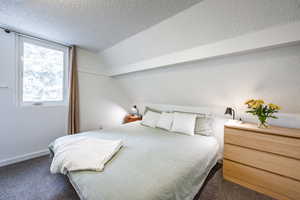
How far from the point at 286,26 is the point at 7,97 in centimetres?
388

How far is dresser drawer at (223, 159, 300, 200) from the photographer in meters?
1.30

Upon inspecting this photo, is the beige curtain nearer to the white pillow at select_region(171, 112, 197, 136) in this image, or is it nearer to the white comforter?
the white comforter

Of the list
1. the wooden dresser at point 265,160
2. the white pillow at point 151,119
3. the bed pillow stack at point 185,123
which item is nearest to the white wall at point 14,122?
the white pillow at point 151,119

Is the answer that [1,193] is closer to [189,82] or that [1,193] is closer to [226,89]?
[189,82]

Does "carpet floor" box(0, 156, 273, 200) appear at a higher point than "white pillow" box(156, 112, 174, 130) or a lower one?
lower

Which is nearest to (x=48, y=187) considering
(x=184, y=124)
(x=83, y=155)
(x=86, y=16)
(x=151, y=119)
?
(x=83, y=155)

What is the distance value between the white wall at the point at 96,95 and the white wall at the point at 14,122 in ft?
2.33

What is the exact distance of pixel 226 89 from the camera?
2.00 meters

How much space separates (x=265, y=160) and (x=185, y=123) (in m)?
1.13

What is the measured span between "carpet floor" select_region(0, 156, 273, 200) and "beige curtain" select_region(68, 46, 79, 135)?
0.87m

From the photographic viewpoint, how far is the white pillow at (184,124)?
2.17 meters

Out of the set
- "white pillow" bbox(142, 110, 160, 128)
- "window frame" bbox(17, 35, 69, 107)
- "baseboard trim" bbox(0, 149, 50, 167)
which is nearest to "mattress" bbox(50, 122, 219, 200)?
"white pillow" bbox(142, 110, 160, 128)

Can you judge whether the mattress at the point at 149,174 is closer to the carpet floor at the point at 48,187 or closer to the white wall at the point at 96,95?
the carpet floor at the point at 48,187

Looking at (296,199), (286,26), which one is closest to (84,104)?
(286,26)
